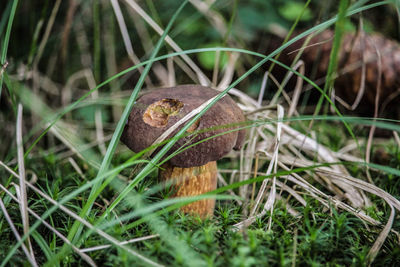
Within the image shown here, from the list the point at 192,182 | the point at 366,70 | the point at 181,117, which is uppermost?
the point at 181,117

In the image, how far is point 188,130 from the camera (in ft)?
3.19

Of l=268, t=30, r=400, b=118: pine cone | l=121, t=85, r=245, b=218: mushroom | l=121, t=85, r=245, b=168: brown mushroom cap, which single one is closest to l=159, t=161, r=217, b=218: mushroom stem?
l=121, t=85, r=245, b=218: mushroom

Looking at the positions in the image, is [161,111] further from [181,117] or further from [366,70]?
[366,70]

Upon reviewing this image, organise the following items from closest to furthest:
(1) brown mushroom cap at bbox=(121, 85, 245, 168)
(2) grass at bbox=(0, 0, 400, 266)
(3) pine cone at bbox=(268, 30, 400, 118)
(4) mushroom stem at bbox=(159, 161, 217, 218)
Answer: (2) grass at bbox=(0, 0, 400, 266) < (1) brown mushroom cap at bbox=(121, 85, 245, 168) < (4) mushroom stem at bbox=(159, 161, 217, 218) < (3) pine cone at bbox=(268, 30, 400, 118)

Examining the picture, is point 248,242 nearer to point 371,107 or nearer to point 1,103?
point 371,107

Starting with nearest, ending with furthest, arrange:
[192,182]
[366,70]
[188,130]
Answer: [188,130], [192,182], [366,70]

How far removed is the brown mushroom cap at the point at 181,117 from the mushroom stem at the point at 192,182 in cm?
13

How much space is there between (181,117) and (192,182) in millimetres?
280

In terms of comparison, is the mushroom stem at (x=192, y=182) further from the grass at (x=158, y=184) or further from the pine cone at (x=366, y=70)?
the pine cone at (x=366, y=70)

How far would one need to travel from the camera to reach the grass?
0.75m

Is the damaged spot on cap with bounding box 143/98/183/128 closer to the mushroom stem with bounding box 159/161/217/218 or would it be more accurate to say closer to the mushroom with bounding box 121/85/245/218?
the mushroom with bounding box 121/85/245/218

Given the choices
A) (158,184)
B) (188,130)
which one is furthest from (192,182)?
(188,130)

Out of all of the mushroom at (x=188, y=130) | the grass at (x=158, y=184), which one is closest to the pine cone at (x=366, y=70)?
the grass at (x=158, y=184)

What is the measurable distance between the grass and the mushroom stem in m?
0.07
